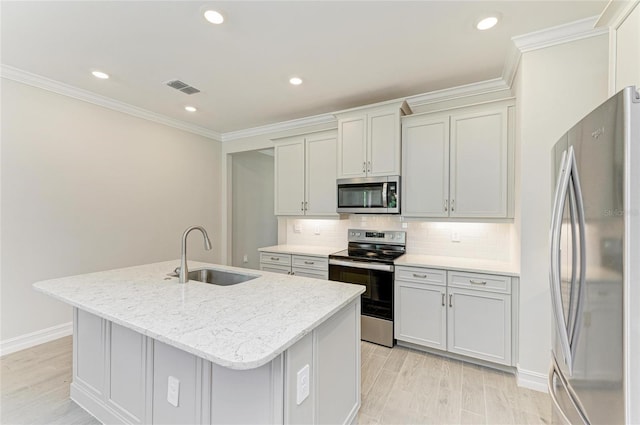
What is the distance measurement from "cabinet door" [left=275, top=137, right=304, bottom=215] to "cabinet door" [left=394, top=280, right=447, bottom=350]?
1.70m

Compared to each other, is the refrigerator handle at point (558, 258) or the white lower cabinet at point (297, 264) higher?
the refrigerator handle at point (558, 258)

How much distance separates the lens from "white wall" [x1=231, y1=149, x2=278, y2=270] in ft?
17.0

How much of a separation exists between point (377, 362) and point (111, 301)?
7.17 feet

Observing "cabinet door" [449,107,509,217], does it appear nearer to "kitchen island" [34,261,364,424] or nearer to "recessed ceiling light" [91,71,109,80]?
"kitchen island" [34,261,364,424]

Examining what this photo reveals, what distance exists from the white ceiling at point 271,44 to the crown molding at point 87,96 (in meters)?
0.09

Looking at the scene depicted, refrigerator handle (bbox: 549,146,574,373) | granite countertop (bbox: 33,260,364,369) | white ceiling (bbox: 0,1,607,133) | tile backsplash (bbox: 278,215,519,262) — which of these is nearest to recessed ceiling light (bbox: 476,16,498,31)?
white ceiling (bbox: 0,1,607,133)

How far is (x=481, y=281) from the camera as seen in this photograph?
244cm

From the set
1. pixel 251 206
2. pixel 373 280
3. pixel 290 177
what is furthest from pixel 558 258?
pixel 251 206

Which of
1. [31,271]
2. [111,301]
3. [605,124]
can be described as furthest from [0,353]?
[605,124]

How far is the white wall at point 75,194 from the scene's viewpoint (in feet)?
8.80

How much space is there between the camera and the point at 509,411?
193cm

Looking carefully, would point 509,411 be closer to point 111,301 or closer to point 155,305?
point 155,305

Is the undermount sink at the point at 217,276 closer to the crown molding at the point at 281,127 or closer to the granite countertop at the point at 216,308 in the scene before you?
the granite countertop at the point at 216,308

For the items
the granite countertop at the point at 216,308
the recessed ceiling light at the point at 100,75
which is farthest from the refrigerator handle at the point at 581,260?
the recessed ceiling light at the point at 100,75
